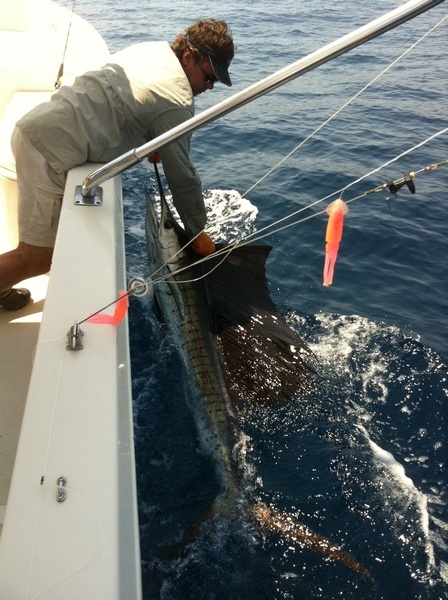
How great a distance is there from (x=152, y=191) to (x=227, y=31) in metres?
2.53

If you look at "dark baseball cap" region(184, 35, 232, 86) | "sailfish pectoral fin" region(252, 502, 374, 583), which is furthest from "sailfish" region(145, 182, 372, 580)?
"dark baseball cap" region(184, 35, 232, 86)

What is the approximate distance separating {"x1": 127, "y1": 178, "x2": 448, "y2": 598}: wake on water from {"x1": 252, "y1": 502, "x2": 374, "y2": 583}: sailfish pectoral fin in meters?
0.06

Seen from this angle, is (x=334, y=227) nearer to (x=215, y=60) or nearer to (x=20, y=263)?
(x=215, y=60)

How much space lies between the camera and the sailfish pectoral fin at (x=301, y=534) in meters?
A: 2.00

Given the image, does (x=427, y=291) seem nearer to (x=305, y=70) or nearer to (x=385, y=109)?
(x=305, y=70)

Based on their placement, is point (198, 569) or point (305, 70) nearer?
point (305, 70)

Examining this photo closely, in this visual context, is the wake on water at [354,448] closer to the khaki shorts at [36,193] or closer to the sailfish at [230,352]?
the sailfish at [230,352]

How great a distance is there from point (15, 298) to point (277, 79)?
149 cm

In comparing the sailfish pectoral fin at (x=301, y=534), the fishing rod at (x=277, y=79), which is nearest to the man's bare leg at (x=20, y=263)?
the fishing rod at (x=277, y=79)

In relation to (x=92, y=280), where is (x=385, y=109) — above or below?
below

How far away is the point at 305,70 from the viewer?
1641 mm

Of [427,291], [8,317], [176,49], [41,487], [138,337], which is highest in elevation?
[176,49]

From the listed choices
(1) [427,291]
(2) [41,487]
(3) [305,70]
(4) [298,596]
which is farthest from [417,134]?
(2) [41,487]

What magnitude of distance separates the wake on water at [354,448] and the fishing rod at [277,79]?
45.7 inches
